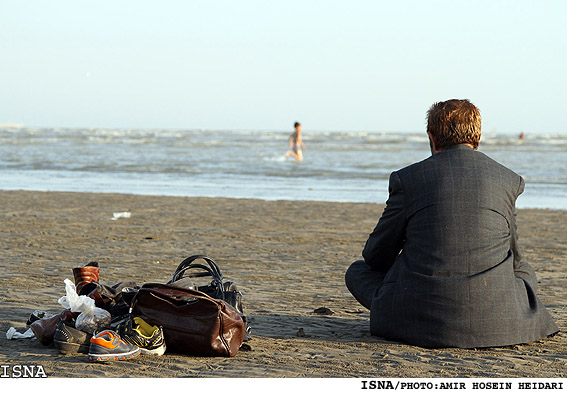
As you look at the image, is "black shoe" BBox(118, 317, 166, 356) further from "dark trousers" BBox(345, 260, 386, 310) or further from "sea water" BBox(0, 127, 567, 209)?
"sea water" BBox(0, 127, 567, 209)

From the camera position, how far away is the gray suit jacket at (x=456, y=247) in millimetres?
4207

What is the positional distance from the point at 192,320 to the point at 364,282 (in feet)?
3.71

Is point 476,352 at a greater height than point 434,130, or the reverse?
point 434,130

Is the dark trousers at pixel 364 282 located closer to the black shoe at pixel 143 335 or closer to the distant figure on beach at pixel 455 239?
the distant figure on beach at pixel 455 239

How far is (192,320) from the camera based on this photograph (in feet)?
13.8

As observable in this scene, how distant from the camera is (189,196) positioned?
15.0m

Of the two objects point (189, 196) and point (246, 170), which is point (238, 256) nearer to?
point (189, 196)

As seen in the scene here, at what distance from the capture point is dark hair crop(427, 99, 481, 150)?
4.19m

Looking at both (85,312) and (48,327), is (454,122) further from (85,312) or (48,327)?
(48,327)

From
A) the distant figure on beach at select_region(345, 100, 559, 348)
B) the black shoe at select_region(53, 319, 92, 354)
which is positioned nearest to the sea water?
the distant figure on beach at select_region(345, 100, 559, 348)

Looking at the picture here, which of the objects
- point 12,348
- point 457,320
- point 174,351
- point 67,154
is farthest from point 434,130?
point 67,154

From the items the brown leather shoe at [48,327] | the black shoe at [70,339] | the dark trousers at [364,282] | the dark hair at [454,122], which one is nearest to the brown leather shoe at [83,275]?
the brown leather shoe at [48,327]

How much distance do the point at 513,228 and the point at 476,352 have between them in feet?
2.44

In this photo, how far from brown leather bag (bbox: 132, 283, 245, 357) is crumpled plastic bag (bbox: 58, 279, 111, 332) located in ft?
0.73
